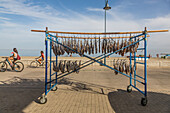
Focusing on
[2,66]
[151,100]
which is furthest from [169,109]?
[2,66]

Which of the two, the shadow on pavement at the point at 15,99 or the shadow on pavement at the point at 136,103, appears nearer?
the shadow on pavement at the point at 136,103

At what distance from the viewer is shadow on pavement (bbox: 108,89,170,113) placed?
4.21 meters

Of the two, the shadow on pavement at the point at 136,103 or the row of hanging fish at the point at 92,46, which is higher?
the row of hanging fish at the point at 92,46

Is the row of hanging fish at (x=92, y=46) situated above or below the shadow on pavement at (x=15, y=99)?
above

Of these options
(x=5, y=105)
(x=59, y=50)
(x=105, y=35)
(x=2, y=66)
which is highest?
(x=105, y=35)

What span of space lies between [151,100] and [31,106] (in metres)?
4.48

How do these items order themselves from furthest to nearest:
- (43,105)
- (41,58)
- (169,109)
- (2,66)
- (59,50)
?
1. (41,58)
2. (2,66)
3. (59,50)
4. (43,105)
5. (169,109)

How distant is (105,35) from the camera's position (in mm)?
5430

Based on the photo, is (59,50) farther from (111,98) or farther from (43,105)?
(111,98)

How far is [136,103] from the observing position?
4.80 meters

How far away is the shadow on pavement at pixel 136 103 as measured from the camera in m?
4.21

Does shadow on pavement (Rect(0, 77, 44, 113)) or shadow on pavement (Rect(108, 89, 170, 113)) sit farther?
shadow on pavement (Rect(0, 77, 44, 113))

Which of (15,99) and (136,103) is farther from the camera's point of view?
(15,99)

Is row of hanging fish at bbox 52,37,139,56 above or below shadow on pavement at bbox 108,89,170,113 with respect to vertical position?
above
